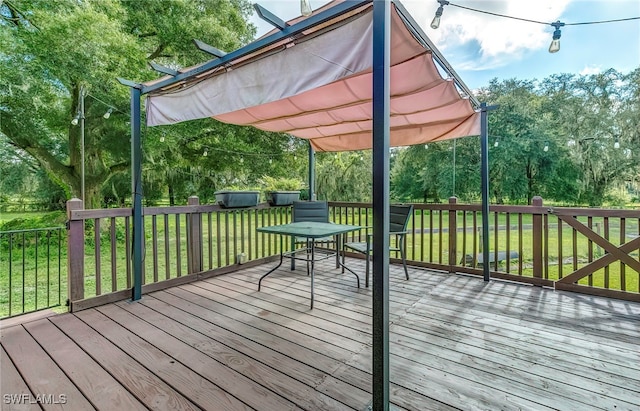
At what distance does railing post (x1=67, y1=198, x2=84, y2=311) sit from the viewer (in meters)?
2.67

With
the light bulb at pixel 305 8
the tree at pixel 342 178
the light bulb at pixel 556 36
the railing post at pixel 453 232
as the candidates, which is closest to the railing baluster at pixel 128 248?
the light bulb at pixel 305 8

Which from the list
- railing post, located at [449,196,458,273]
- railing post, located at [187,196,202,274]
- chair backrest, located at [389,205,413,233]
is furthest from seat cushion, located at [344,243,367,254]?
railing post, located at [187,196,202,274]

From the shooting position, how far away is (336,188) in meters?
12.3

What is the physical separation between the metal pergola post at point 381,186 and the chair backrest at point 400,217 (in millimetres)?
2403

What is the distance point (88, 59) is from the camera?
556cm

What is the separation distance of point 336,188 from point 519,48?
996 cm

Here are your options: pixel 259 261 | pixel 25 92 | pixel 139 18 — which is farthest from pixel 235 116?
pixel 139 18

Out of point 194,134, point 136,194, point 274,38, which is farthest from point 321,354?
point 194,134

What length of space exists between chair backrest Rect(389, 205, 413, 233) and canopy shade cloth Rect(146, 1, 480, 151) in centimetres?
110

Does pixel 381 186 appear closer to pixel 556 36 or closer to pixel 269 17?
pixel 269 17

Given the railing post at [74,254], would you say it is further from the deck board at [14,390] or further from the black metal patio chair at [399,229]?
the black metal patio chair at [399,229]

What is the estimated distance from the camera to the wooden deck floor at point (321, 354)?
1.61 metres

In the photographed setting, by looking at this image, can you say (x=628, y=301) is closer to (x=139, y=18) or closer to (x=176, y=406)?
(x=176, y=406)

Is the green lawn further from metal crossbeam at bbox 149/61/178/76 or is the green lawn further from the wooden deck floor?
metal crossbeam at bbox 149/61/178/76
